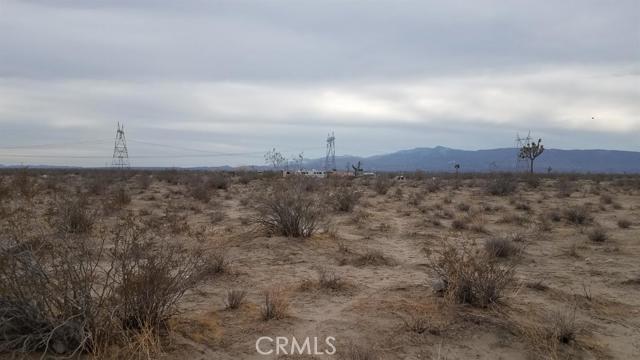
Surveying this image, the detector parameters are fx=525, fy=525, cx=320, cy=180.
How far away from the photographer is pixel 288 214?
34.0 ft

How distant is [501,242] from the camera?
9.63 m

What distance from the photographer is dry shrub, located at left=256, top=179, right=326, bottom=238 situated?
1041 cm

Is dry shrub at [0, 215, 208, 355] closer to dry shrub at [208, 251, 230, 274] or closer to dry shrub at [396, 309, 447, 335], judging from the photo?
dry shrub at [396, 309, 447, 335]

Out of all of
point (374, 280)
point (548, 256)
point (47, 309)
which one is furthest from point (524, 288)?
point (47, 309)

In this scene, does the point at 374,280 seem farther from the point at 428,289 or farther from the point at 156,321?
the point at 156,321

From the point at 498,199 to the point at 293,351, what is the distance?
18975 millimetres

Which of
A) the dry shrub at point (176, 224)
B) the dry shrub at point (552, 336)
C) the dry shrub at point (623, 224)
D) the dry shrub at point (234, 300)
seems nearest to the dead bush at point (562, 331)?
the dry shrub at point (552, 336)

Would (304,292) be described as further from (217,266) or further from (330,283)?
(217,266)

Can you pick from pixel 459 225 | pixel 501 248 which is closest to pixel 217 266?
pixel 501 248

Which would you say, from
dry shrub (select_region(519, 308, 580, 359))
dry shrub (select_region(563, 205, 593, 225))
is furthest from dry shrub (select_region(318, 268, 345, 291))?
dry shrub (select_region(563, 205, 593, 225))

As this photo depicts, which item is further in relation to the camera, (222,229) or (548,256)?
(222,229)

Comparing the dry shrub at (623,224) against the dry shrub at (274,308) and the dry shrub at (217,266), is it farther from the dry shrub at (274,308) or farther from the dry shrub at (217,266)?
the dry shrub at (274,308)

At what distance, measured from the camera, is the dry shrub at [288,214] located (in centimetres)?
1041

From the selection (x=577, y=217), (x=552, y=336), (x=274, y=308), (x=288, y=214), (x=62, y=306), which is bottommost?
(x=552, y=336)
